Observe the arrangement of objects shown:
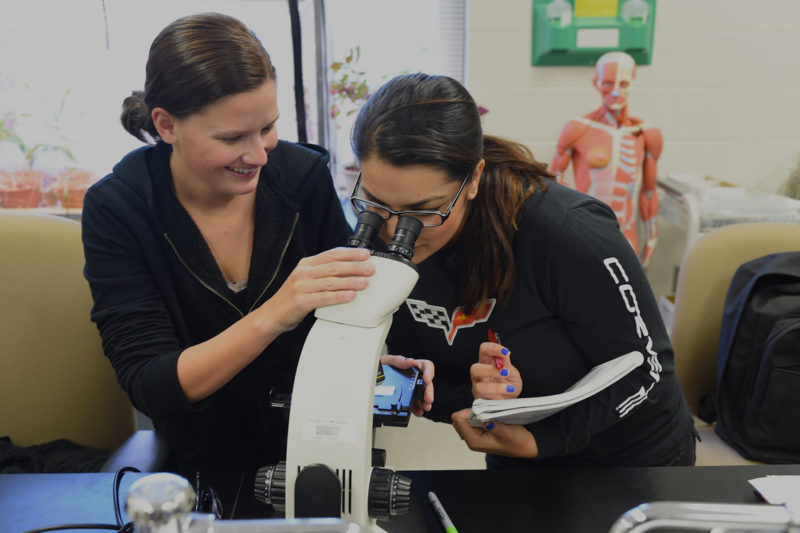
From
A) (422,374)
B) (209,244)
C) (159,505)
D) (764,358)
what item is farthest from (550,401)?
(764,358)

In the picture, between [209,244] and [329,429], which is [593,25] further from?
[329,429]

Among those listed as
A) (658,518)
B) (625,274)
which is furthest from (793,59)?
(658,518)

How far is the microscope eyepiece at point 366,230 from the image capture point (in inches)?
34.2

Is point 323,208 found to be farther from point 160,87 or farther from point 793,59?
point 793,59

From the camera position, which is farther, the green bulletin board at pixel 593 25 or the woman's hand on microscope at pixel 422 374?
the green bulletin board at pixel 593 25

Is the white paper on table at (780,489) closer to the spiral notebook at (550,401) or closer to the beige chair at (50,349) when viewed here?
the spiral notebook at (550,401)

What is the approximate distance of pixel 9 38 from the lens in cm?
279

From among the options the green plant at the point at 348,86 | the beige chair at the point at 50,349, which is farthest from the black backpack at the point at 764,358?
the green plant at the point at 348,86

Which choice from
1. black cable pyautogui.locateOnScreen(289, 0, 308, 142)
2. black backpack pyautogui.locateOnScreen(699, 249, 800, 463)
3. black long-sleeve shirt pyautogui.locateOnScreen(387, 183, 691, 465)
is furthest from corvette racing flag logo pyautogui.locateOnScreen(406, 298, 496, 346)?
black cable pyautogui.locateOnScreen(289, 0, 308, 142)

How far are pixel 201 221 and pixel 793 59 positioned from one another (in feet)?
9.61

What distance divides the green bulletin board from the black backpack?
1.60m

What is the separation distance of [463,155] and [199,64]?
1.52 ft

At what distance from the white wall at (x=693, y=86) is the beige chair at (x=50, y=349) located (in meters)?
1.97

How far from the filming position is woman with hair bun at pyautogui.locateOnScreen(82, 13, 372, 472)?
1.01 m
